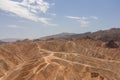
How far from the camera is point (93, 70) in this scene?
3573 inches

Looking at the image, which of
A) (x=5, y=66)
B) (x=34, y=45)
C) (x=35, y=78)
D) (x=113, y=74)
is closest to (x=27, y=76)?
(x=35, y=78)

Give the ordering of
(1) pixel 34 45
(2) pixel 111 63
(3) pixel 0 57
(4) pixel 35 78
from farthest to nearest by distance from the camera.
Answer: (1) pixel 34 45
(3) pixel 0 57
(2) pixel 111 63
(4) pixel 35 78

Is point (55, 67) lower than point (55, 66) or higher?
lower

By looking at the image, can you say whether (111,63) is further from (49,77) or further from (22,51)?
(22,51)

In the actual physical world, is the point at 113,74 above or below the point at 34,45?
below

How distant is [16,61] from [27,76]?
1869 inches

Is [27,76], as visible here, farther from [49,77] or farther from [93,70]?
[93,70]

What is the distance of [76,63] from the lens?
9238cm

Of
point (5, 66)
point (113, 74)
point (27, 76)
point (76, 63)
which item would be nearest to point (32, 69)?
point (27, 76)

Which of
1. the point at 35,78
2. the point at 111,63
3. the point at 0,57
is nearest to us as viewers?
the point at 35,78

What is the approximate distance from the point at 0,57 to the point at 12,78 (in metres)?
40.2

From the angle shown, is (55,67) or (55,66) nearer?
(55,67)

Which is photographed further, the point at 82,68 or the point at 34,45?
Result: the point at 34,45

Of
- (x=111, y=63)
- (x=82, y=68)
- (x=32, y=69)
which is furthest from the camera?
(x=111, y=63)
